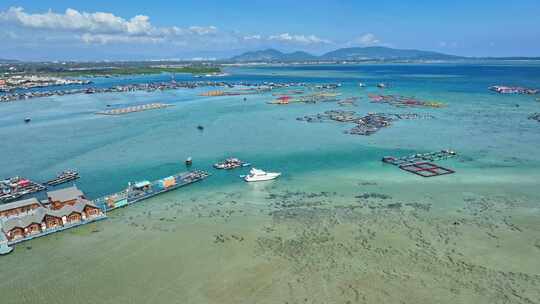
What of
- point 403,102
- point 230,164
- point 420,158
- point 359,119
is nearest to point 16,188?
point 230,164

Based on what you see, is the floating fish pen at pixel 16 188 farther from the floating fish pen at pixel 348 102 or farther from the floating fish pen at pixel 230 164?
the floating fish pen at pixel 348 102

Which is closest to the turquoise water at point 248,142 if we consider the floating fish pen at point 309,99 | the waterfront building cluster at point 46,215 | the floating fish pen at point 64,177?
the floating fish pen at point 64,177

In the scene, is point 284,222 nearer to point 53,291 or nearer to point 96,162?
point 53,291

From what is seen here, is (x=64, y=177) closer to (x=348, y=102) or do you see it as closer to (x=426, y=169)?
(x=426, y=169)

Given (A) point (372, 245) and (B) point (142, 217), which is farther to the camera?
(B) point (142, 217)

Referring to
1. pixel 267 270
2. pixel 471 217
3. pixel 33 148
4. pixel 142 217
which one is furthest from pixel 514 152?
pixel 33 148

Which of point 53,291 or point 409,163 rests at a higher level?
point 409,163

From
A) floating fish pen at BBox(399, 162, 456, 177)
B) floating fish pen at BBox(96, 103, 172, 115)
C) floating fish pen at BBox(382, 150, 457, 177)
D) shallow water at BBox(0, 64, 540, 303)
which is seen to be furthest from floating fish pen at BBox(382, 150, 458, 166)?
floating fish pen at BBox(96, 103, 172, 115)
